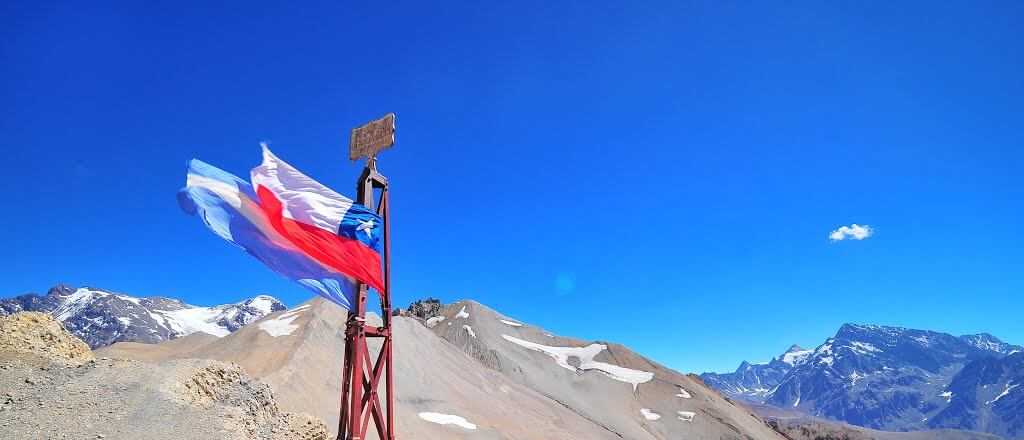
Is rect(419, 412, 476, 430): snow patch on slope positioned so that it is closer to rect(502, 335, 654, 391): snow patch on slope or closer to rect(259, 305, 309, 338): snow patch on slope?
rect(259, 305, 309, 338): snow patch on slope

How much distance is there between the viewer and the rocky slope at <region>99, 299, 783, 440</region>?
166ft

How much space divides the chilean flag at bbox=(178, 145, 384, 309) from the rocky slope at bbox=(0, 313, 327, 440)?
455 centimetres

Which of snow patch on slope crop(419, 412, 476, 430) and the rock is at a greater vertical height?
snow patch on slope crop(419, 412, 476, 430)

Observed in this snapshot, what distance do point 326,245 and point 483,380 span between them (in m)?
67.7

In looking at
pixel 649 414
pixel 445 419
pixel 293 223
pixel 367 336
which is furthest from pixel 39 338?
pixel 649 414

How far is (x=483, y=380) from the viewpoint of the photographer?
7688 centimetres

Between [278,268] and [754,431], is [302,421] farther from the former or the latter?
[754,431]

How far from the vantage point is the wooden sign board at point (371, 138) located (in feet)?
46.2

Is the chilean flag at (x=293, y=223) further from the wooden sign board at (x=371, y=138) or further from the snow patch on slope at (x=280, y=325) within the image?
the snow patch on slope at (x=280, y=325)

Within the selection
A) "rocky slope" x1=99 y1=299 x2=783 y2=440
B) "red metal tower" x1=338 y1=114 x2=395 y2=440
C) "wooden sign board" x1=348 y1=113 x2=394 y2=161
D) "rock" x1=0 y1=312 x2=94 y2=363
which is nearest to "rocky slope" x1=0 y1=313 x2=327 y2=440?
"rock" x1=0 y1=312 x2=94 y2=363

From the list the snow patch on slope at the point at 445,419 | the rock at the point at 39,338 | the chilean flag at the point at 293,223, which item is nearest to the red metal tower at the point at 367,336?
the chilean flag at the point at 293,223

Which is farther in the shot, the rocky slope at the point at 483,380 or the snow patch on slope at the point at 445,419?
the snow patch on slope at the point at 445,419

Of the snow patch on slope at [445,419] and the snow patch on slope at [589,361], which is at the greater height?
the snow patch on slope at [589,361]

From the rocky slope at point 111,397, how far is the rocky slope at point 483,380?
25.5 metres
